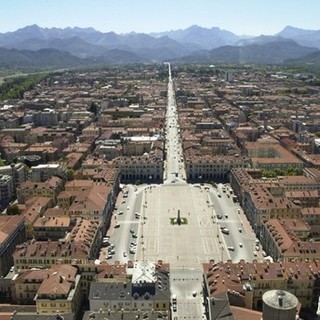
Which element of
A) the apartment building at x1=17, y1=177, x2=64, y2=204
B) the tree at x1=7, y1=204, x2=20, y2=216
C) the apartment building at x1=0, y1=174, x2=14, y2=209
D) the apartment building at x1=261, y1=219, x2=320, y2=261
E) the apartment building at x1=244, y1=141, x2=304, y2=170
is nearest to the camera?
the apartment building at x1=261, y1=219, x2=320, y2=261

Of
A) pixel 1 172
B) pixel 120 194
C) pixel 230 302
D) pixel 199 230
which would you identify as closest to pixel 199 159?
pixel 120 194

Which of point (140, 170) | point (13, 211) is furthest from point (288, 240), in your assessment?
point (140, 170)

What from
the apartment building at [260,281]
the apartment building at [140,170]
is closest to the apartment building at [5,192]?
the apartment building at [140,170]

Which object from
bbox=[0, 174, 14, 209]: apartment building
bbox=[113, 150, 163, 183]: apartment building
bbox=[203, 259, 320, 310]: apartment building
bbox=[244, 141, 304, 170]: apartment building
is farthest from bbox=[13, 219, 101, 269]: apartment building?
bbox=[244, 141, 304, 170]: apartment building

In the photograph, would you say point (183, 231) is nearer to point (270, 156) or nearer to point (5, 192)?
point (5, 192)

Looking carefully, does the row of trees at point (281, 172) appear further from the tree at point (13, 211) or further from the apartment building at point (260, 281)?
the tree at point (13, 211)

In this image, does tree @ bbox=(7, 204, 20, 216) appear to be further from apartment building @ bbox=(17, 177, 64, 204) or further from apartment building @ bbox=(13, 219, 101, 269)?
apartment building @ bbox=(13, 219, 101, 269)

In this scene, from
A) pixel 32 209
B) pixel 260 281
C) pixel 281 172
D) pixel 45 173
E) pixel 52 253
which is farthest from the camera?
pixel 281 172

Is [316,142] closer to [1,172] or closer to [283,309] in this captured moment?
[1,172]
